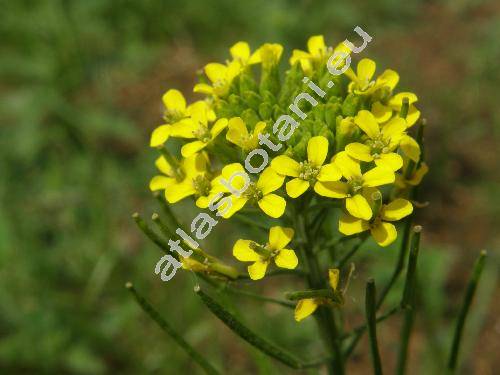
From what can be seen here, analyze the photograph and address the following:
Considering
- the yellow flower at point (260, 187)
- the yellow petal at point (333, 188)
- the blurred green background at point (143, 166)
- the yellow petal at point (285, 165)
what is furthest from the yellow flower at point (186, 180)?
the blurred green background at point (143, 166)

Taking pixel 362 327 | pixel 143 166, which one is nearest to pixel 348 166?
pixel 362 327

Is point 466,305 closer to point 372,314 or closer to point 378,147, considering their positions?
point 372,314

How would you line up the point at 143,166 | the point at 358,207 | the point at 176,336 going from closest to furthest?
the point at 358,207 < the point at 176,336 < the point at 143,166

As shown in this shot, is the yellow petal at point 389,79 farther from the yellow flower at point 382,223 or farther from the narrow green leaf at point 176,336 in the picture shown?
the narrow green leaf at point 176,336

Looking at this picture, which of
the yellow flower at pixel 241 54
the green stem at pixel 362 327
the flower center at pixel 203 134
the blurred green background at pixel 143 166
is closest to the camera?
the flower center at pixel 203 134

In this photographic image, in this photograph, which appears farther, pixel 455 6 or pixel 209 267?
pixel 455 6

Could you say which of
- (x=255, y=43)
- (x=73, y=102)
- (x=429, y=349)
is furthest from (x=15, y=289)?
(x=255, y=43)

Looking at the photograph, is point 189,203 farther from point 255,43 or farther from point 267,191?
point 267,191
